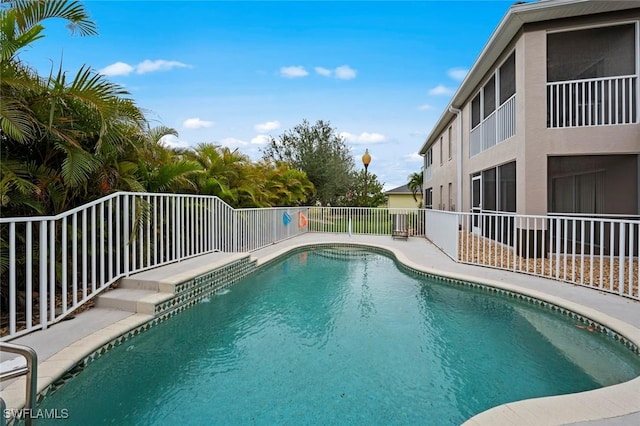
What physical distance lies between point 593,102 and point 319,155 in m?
14.3

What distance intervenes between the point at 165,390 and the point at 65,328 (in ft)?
5.52

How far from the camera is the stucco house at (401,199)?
35344mm

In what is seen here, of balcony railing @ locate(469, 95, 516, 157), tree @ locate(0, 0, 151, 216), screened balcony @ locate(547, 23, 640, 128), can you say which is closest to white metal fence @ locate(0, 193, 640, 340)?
tree @ locate(0, 0, 151, 216)

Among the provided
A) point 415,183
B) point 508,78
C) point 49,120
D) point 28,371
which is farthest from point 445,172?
point 415,183

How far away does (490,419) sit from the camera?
2348 millimetres

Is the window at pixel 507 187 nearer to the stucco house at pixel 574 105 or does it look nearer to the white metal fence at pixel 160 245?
the stucco house at pixel 574 105

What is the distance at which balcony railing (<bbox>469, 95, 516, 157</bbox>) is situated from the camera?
8.58 m

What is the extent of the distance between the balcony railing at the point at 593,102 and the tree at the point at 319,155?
13.2 meters

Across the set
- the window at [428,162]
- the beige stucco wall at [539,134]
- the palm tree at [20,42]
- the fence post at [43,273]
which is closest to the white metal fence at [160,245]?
the fence post at [43,273]

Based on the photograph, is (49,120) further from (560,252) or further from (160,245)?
(560,252)

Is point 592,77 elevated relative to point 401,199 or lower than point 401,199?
elevated

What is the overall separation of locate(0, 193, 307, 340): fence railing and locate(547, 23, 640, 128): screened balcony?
8.09 meters

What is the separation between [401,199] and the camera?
36000 millimetres

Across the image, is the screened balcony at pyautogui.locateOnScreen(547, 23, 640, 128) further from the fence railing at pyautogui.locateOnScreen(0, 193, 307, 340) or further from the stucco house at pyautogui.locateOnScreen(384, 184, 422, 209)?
the stucco house at pyautogui.locateOnScreen(384, 184, 422, 209)
